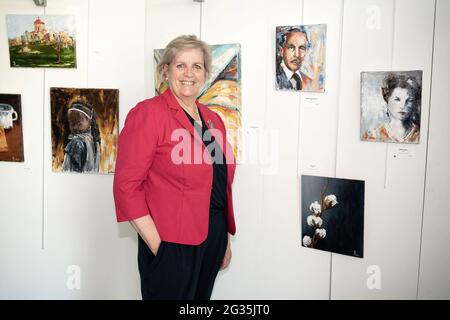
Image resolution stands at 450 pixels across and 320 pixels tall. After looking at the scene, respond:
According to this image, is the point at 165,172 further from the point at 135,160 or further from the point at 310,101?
the point at 310,101

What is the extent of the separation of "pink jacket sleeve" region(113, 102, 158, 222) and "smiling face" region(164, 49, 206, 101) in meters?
0.18

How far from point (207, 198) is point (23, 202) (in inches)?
51.9

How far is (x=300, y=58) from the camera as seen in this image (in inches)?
75.4

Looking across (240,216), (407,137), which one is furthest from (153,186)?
(407,137)

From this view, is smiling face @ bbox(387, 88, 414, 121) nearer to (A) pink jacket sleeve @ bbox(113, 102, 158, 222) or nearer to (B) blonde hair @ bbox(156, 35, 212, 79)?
(B) blonde hair @ bbox(156, 35, 212, 79)

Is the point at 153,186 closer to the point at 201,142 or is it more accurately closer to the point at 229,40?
the point at 201,142

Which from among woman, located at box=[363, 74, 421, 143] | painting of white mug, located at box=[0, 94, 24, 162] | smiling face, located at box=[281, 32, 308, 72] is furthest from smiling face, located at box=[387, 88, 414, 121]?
painting of white mug, located at box=[0, 94, 24, 162]

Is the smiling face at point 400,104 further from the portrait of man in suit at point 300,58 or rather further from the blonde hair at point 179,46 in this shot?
the blonde hair at point 179,46

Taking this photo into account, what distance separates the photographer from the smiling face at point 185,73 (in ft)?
5.73

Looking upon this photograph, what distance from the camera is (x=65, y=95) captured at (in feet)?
7.45

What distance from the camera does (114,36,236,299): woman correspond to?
1.64 metres

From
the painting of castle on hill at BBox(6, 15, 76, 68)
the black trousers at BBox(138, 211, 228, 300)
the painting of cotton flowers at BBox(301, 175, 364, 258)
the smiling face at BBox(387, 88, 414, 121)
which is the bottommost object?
the black trousers at BBox(138, 211, 228, 300)

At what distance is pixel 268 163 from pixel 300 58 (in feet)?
1.81

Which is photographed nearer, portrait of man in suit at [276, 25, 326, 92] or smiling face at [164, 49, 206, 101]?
smiling face at [164, 49, 206, 101]
